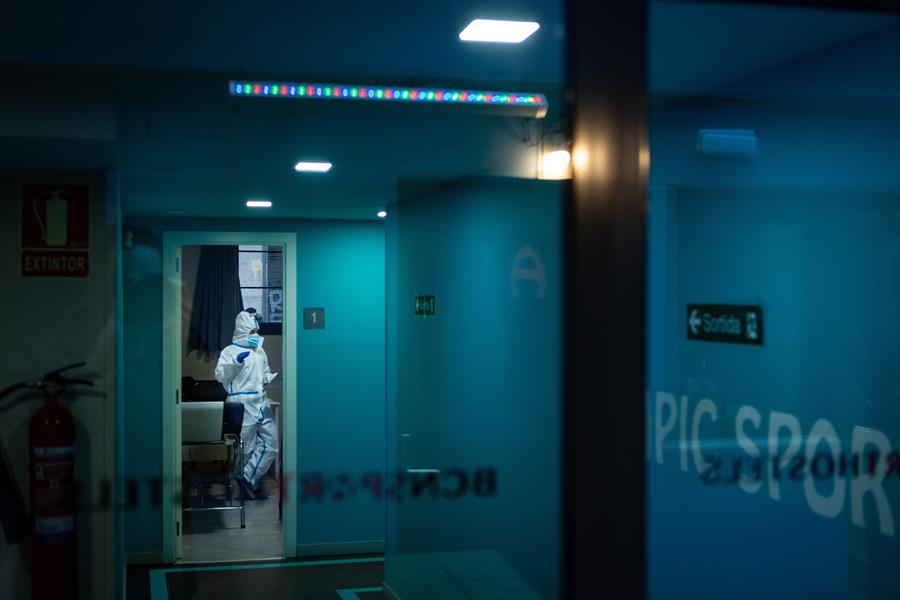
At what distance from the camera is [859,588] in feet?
10.4

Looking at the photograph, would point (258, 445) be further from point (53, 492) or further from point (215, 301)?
point (53, 492)

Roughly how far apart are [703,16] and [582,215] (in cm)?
163

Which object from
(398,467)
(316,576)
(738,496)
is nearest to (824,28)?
(738,496)

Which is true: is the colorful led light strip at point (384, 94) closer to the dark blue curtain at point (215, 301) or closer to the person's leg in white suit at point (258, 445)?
the dark blue curtain at point (215, 301)

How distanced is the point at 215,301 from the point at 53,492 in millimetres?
860

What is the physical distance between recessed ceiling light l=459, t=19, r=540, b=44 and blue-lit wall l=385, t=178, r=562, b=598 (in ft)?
1.87

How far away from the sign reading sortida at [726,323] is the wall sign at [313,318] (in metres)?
1.48

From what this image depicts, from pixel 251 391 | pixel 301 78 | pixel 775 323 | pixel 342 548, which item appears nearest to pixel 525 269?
pixel 775 323

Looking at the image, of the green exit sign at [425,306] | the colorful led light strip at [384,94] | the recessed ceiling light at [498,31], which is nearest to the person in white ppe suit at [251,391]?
the green exit sign at [425,306]

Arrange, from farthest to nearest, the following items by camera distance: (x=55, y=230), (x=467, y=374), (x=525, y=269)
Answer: (x=467, y=374)
(x=525, y=269)
(x=55, y=230)

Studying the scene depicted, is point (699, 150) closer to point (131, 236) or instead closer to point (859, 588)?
point (859, 588)

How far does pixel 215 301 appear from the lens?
340cm

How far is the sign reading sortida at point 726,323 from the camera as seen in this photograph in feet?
10.8

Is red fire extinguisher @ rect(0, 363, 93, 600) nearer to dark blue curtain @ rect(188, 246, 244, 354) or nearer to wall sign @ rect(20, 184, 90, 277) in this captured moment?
wall sign @ rect(20, 184, 90, 277)
